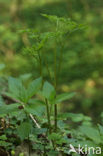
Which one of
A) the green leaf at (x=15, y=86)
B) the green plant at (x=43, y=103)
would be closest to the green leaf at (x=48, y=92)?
the green plant at (x=43, y=103)

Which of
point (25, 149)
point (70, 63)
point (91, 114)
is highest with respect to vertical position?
point (25, 149)

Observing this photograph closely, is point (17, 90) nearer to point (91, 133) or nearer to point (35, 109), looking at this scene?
point (35, 109)

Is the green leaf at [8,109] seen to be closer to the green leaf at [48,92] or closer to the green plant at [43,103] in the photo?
the green plant at [43,103]

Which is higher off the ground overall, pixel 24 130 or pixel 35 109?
pixel 35 109

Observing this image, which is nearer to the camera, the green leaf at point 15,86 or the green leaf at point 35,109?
the green leaf at point 35,109

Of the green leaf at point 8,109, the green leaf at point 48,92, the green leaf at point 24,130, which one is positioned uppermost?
the green leaf at point 48,92

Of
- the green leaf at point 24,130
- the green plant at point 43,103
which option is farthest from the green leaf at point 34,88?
the green leaf at point 24,130

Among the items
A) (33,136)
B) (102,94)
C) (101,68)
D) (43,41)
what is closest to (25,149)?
(33,136)

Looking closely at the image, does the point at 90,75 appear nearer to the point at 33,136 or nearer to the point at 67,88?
the point at 67,88

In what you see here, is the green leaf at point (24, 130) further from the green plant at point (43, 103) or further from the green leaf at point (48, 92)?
the green leaf at point (48, 92)

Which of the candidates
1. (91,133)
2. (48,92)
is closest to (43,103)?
(48,92)

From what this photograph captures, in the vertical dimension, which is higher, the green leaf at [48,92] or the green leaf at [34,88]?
the green leaf at [34,88]
